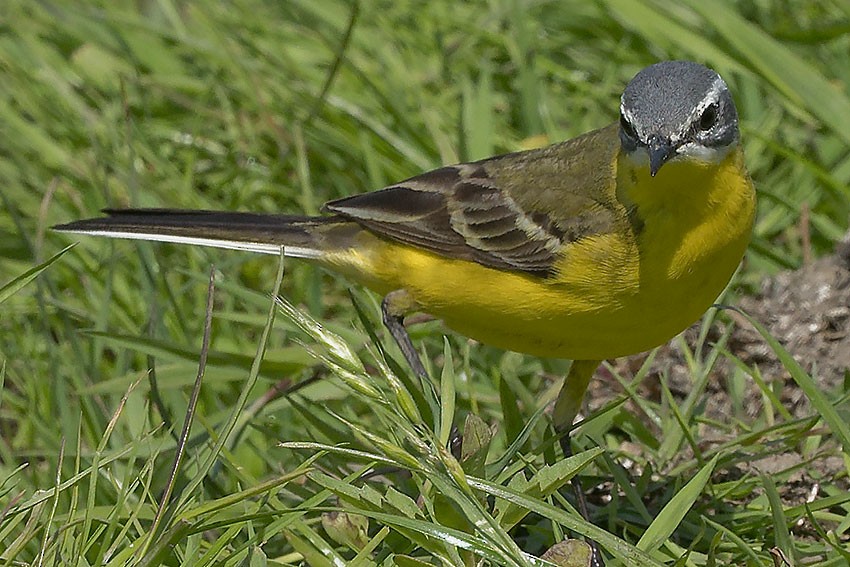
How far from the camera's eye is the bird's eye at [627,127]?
3.62 meters

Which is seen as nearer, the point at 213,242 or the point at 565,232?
the point at 565,232

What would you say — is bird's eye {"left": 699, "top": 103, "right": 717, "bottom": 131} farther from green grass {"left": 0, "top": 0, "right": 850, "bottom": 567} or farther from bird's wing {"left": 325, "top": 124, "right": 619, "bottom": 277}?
green grass {"left": 0, "top": 0, "right": 850, "bottom": 567}

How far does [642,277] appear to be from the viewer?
3.71 m

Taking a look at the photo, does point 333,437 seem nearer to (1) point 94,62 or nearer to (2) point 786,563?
(2) point 786,563

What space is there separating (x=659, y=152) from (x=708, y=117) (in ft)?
0.84

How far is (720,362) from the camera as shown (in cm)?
485

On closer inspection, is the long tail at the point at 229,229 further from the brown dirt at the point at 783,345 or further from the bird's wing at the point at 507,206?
the brown dirt at the point at 783,345

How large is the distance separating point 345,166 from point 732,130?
2.73 m

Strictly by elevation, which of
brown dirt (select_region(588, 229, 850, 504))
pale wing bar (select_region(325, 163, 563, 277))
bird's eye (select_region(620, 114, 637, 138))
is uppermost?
bird's eye (select_region(620, 114, 637, 138))

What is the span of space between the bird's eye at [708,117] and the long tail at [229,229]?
148 cm

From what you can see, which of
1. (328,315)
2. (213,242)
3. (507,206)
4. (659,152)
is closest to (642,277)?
(659,152)

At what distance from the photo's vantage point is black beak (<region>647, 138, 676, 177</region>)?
3467 millimetres

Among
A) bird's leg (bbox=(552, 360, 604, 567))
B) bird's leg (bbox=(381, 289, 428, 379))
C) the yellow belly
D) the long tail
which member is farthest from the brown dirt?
the long tail

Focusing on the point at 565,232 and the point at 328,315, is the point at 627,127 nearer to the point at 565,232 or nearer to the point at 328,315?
the point at 565,232
